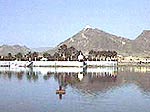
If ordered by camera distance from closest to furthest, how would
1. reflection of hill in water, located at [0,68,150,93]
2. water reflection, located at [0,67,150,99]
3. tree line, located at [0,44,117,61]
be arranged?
water reflection, located at [0,67,150,99]
reflection of hill in water, located at [0,68,150,93]
tree line, located at [0,44,117,61]

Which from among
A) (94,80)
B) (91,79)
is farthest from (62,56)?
(94,80)

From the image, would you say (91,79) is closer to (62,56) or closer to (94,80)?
(94,80)

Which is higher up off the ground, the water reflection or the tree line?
the tree line

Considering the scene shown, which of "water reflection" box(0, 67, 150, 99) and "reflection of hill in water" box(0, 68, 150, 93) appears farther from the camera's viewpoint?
"reflection of hill in water" box(0, 68, 150, 93)

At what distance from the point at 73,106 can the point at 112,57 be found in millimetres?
118623

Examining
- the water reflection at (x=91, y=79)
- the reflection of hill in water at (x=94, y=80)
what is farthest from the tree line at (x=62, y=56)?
the reflection of hill in water at (x=94, y=80)

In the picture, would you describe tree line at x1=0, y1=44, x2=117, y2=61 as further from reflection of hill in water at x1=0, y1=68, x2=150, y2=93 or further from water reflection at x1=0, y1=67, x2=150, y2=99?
reflection of hill in water at x1=0, y1=68, x2=150, y2=93

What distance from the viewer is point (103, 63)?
122 meters

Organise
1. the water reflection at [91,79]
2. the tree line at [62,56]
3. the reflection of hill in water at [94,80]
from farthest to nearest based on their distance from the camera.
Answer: the tree line at [62,56], the reflection of hill in water at [94,80], the water reflection at [91,79]

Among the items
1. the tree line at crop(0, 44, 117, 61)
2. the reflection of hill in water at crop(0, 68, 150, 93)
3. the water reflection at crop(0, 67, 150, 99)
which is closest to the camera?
the water reflection at crop(0, 67, 150, 99)

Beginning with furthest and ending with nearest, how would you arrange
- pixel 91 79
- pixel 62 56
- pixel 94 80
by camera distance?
pixel 62 56
pixel 91 79
pixel 94 80

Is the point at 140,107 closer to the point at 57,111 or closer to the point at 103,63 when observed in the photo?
the point at 57,111

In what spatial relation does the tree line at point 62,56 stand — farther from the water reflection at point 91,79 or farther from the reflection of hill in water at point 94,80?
the reflection of hill in water at point 94,80

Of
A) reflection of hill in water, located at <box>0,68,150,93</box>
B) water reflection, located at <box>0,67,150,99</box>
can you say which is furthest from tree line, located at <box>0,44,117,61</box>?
reflection of hill in water, located at <box>0,68,150,93</box>
